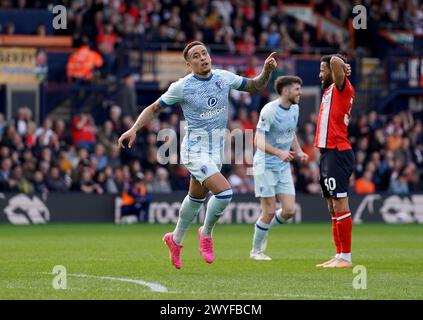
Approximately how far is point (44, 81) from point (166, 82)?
3.30 meters

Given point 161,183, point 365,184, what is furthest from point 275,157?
point 365,184

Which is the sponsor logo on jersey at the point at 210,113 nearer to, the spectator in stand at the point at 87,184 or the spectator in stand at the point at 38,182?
the spectator in stand at the point at 38,182

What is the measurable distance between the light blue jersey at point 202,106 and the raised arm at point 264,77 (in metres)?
0.29

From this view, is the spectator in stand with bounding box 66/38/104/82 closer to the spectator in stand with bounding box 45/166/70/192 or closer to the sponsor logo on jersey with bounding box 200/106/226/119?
the spectator in stand with bounding box 45/166/70/192

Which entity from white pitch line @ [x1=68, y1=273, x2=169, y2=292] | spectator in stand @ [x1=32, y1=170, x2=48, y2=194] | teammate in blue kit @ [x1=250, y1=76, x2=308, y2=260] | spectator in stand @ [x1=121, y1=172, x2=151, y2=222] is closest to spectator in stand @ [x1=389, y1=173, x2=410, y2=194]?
spectator in stand @ [x1=121, y1=172, x2=151, y2=222]

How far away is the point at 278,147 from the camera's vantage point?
1570 cm

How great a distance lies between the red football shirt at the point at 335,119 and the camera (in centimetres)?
1376

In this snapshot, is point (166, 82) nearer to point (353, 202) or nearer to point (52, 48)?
point (52, 48)

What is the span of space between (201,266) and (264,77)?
237 centimetres

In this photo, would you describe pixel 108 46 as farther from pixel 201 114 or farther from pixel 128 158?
pixel 201 114

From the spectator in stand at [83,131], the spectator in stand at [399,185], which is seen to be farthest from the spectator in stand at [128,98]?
the spectator in stand at [399,185]

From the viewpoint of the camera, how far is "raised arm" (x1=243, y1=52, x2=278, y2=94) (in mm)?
12547
